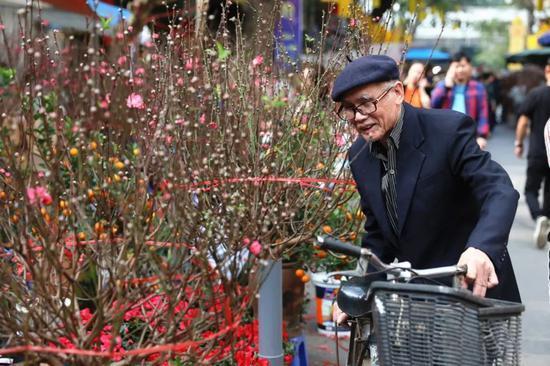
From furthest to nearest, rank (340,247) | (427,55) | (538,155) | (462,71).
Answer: (427,55) < (538,155) < (462,71) < (340,247)

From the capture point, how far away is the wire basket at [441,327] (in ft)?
7.26

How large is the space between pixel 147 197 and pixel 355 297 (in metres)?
0.86

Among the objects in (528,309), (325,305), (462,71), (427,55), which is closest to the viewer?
(325,305)

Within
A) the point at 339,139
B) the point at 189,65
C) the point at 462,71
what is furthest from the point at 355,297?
the point at 462,71

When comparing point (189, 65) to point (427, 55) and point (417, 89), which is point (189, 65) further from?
point (427, 55)

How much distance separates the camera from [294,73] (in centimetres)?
518

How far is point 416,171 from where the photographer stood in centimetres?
312

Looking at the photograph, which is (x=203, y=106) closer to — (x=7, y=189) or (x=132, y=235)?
(x=7, y=189)

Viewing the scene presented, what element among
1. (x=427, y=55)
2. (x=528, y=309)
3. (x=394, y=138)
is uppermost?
(x=394, y=138)

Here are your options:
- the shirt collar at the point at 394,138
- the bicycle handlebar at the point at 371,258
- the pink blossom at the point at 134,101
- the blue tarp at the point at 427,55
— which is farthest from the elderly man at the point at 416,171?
the blue tarp at the point at 427,55

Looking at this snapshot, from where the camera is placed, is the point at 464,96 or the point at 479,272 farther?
the point at 464,96

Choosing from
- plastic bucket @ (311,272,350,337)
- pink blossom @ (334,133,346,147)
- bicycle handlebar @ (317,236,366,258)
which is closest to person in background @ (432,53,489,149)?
plastic bucket @ (311,272,350,337)

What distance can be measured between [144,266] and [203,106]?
3.00 feet

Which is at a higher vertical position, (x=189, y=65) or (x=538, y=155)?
(x=189, y=65)
